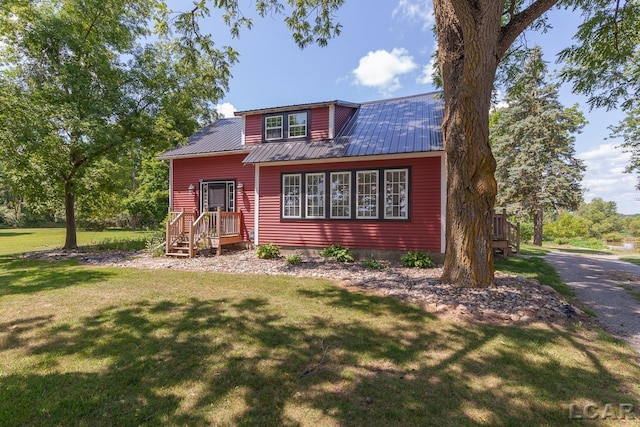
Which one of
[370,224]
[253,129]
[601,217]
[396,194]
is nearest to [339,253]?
[370,224]

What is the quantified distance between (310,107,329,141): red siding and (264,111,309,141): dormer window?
0.72 feet

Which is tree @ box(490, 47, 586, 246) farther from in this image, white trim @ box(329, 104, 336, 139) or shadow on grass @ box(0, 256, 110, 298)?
shadow on grass @ box(0, 256, 110, 298)

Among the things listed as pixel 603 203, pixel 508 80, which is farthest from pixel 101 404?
pixel 603 203

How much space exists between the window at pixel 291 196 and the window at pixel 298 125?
169 centimetres

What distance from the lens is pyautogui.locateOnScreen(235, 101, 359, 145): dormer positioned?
10500 mm

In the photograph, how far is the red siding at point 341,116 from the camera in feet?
35.1

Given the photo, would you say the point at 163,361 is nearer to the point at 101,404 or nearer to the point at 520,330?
the point at 101,404

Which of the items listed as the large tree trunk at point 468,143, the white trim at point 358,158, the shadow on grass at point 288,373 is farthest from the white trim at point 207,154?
the shadow on grass at point 288,373

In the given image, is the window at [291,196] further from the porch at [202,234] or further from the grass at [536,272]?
the grass at [536,272]

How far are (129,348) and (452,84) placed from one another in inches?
249

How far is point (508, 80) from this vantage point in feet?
29.4

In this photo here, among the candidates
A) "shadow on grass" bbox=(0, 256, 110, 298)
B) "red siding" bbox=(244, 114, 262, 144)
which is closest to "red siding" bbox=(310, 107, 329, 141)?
"red siding" bbox=(244, 114, 262, 144)

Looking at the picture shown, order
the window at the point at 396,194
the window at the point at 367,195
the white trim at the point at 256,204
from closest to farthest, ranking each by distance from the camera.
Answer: the window at the point at 396,194
the window at the point at 367,195
the white trim at the point at 256,204

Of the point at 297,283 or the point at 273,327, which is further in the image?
the point at 297,283
